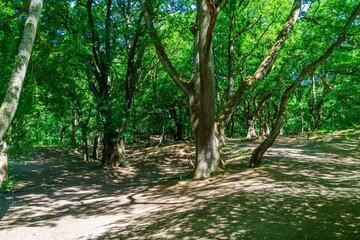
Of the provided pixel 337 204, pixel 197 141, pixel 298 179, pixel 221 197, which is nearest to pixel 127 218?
pixel 221 197

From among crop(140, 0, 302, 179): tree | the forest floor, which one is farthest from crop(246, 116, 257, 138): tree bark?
crop(140, 0, 302, 179): tree

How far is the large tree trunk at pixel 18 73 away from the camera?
3514 mm

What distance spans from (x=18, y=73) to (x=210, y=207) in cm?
453

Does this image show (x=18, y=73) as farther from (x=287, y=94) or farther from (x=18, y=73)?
(x=287, y=94)

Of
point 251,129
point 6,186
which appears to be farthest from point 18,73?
point 251,129

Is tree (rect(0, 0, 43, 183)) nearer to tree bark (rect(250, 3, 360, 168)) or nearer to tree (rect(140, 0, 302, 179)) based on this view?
tree (rect(140, 0, 302, 179))

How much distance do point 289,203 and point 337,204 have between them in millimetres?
873

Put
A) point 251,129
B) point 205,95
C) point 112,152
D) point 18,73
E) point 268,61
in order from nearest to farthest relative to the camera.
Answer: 1. point 18,73
2. point 205,95
3. point 268,61
4. point 112,152
5. point 251,129

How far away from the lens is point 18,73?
3855 millimetres

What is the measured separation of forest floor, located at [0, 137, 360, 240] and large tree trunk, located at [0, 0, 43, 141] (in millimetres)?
2823

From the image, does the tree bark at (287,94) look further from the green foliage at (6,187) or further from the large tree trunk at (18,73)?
the green foliage at (6,187)

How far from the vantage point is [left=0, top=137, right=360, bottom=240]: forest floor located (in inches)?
161

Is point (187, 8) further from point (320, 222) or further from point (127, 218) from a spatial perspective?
point (320, 222)

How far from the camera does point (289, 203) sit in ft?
16.3
